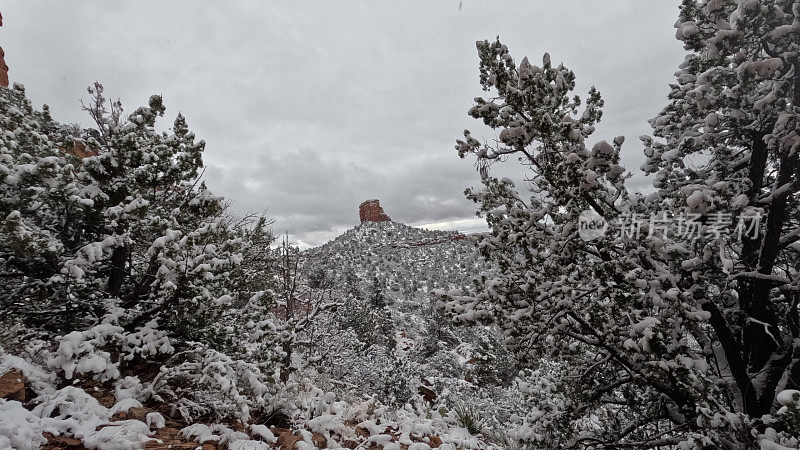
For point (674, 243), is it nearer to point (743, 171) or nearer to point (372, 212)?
point (743, 171)

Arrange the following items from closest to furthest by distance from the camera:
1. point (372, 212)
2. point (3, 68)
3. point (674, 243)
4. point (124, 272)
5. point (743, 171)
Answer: point (674, 243) → point (743, 171) → point (124, 272) → point (3, 68) → point (372, 212)

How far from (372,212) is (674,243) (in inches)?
3593

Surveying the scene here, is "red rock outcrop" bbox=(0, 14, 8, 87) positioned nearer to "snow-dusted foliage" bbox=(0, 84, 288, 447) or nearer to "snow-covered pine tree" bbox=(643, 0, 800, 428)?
"snow-dusted foliage" bbox=(0, 84, 288, 447)

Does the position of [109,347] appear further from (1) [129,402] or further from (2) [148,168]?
(2) [148,168]

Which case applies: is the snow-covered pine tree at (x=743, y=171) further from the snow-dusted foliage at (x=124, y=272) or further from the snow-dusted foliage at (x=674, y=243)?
the snow-dusted foliage at (x=124, y=272)

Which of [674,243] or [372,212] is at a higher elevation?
[372,212]

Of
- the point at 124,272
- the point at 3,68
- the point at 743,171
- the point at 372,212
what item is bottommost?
the point at 124,272

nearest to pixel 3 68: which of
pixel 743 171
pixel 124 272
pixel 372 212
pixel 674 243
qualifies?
pixel 124 272

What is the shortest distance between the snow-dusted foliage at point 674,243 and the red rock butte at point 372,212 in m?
88.0

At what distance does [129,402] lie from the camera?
12.7 ft

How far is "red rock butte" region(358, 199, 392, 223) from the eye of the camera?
9431 cm

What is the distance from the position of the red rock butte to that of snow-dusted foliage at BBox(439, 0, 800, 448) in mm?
87965

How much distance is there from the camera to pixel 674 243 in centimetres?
469

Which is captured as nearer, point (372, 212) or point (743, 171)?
point (743, 171)
